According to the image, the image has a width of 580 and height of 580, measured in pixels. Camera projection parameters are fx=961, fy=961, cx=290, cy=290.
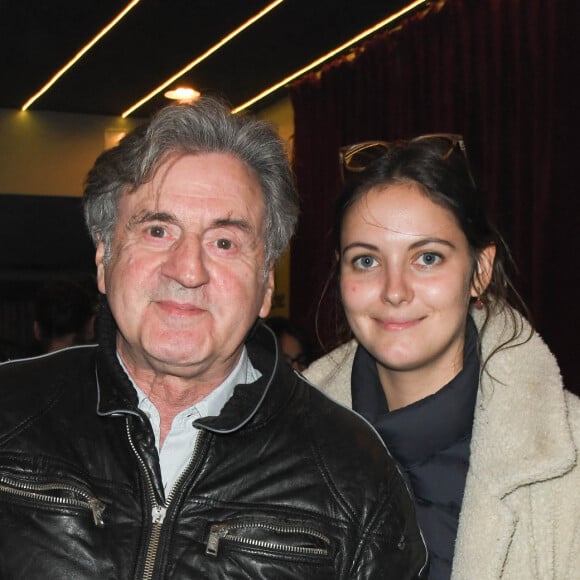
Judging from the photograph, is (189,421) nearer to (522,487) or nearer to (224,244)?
(224,244)

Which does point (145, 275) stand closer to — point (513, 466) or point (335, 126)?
point (513, 466)

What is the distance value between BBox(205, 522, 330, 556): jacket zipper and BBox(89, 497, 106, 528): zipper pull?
19 centimetres

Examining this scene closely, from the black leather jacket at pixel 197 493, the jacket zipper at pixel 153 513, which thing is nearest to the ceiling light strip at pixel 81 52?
the black leather jacket at pixel 197 493

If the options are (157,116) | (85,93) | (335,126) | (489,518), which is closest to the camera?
(157,116)

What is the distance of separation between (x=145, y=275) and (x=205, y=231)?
14 cm

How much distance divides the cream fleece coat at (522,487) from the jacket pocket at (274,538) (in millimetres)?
511

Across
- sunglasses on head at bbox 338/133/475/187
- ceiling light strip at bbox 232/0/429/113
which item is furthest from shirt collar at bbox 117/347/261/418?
ceiling light strip at bbox 232/0/429/113

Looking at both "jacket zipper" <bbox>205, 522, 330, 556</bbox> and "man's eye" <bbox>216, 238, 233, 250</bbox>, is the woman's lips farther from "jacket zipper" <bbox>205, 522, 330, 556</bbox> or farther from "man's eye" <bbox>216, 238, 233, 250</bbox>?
"jacket zipper" <bbox>205, 522, 330, 556</bbox>

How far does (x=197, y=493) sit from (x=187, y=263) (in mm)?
420

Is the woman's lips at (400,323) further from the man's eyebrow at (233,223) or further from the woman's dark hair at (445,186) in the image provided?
the man's eyebrow at (233,223)

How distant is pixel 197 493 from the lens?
171cm

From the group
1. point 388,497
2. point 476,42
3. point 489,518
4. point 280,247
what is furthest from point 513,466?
point 476,42

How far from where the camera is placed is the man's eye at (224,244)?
73.5 inches

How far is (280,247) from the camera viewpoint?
202cm
